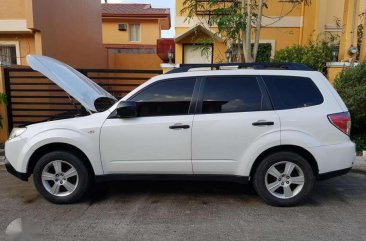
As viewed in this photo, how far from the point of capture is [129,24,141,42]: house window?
2613 centimetres

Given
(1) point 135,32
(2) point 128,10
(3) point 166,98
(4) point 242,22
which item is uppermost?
(2) point 128,10

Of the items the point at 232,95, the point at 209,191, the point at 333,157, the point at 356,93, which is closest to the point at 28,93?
the point at 209,191

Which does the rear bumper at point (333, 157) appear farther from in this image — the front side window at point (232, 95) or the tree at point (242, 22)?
the tree at point (242, 22)

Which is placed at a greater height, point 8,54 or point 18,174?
point 8,54

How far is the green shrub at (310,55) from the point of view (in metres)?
9.03

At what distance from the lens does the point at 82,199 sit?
4.43 metres

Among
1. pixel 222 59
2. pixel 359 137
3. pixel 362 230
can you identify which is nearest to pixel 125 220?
pixel 362 230

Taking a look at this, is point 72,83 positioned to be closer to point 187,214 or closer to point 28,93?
point 187,214

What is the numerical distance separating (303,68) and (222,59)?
603 cm

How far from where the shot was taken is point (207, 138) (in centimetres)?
414

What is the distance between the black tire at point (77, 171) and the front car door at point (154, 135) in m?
0.30

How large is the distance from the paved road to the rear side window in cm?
134

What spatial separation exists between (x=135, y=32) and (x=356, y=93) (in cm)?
2180

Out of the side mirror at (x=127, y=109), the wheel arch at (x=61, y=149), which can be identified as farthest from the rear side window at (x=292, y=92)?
the wheel arch at (x=61, y=149)
